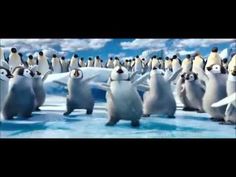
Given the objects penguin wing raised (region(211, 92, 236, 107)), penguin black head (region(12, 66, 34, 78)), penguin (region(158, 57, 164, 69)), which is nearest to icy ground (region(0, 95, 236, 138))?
penguin wing raised (region(211, 92, 236, 107))

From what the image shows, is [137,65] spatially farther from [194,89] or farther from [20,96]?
[20,96]

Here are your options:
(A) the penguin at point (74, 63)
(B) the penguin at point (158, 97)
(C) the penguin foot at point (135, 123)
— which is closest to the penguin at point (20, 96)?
(A) the penguin at point (74, 63)

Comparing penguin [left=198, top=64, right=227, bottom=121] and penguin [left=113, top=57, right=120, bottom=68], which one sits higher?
penguin [left=113, top=57, right=120, bottom=68]

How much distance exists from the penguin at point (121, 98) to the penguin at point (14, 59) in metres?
0.69

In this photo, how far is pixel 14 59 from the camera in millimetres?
3824

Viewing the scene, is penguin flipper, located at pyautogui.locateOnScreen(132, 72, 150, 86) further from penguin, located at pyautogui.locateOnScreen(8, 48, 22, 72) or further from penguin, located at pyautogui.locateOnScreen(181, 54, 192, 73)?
penguin, located at pyautogui.locateOnScreen(8, 48, 22, 72)

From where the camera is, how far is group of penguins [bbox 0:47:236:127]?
379 centimetres

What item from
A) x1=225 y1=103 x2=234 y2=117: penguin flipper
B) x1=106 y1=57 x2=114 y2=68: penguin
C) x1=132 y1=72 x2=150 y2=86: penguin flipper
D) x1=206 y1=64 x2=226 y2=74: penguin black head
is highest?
x1=106 y1=57 x2=114 y2=68: penguin

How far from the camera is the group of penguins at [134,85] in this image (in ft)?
12.4

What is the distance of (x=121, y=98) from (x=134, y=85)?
0.14 meters
